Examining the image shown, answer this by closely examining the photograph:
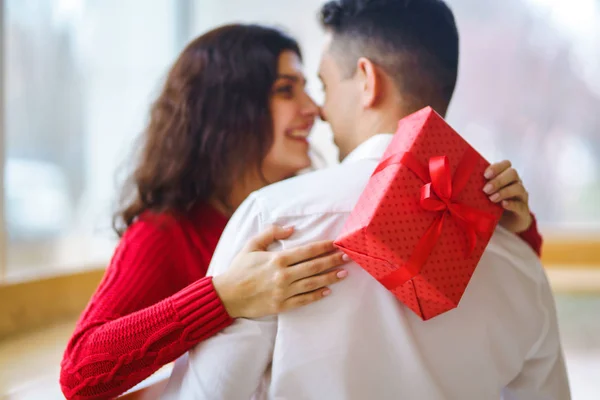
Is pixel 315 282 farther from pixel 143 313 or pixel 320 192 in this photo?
pixel 143 313

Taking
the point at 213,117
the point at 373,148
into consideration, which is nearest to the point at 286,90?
the point at 213,117

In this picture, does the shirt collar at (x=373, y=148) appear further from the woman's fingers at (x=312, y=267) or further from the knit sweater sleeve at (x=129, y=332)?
the knit sweater sleeve at (x=129, y=332)

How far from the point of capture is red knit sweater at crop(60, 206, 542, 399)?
880 millimetres

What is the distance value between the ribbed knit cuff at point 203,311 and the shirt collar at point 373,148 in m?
0.30

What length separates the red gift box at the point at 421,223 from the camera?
709 mm

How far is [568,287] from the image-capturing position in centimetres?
244

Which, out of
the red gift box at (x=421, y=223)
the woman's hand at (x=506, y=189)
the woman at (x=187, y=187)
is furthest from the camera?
the woman at (x=187, y=187)

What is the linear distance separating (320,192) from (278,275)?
13 cm

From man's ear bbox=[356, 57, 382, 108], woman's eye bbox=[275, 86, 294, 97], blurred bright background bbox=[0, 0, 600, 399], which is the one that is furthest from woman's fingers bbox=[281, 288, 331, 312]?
blurred bright background bbox=[0, 0, 600, 399]

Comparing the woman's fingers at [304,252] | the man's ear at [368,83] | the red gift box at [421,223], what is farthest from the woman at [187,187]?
the man's ear at [368,83]

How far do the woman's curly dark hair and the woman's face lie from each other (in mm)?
23

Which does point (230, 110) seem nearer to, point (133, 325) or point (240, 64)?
point (240, 64)

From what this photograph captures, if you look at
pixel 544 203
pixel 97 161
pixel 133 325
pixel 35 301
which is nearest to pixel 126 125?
pixel 97 161

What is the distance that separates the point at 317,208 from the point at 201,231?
1.85 ft
